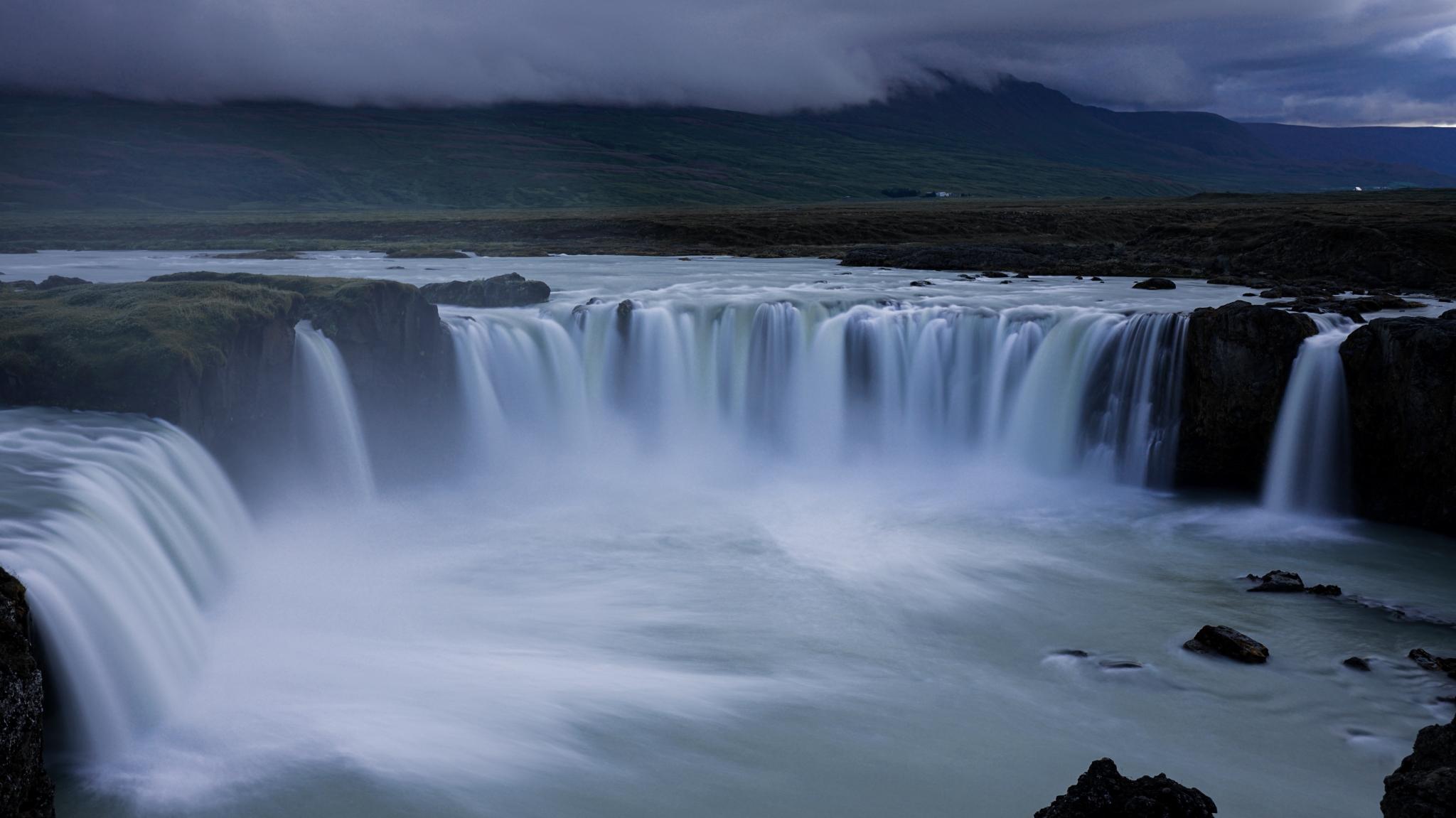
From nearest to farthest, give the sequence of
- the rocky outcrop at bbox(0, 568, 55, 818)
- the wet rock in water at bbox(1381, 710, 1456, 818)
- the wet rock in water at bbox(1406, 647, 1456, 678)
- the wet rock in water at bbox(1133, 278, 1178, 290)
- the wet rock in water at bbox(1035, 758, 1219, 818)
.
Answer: the wet rock in water at bbox(1381, 710, 1456, 818), the wet rock in water at bbox(1035, 758, 1219, 818), the rocky outcrop at bbox(0, 568, 55, 818), the wet rock in water at bbox(1406, 647, 1456, 678), the wet rock in water at bbox(1133, 278, 1178, 290)

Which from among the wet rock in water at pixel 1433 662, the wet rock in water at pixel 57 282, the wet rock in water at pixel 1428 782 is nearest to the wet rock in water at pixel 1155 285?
the wet rock in water at pixel 1433 662

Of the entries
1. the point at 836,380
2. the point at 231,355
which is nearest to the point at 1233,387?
the point at 836,380

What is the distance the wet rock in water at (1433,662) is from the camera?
9453 millimetres

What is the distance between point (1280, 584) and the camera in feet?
39.2

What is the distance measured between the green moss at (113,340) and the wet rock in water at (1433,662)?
14.8 metres

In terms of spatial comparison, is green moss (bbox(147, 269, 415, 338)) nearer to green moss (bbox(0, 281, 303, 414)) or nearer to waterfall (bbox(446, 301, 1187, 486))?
green moss (bbox(0, 281, 303, 414))

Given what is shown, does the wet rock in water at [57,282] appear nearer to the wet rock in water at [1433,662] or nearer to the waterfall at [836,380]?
the waterfall at [836,380]

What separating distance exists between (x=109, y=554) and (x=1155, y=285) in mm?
25487

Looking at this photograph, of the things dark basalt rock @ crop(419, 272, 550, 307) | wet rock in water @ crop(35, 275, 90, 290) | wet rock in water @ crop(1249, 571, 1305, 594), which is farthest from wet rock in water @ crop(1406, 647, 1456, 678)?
wet rock in water @ crop(35, 275, 90, 290)

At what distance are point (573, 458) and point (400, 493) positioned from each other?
3.69m

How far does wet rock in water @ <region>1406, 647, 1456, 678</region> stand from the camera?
9453 millimetres

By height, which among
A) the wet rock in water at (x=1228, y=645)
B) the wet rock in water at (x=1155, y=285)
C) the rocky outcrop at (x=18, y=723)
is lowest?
the wet rock in water at (x=1228, y=645)

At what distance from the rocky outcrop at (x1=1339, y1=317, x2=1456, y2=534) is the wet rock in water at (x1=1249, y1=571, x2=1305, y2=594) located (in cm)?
434

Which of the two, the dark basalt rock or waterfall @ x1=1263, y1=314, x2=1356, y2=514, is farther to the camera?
the dark basalt rock
